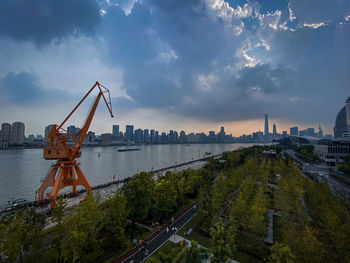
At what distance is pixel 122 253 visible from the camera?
1290 centimetres

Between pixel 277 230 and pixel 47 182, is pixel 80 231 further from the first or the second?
pixel 277 230

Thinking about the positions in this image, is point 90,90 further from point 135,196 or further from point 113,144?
point 113,144

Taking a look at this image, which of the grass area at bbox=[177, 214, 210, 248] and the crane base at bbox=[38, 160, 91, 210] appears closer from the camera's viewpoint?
the grass area at bbox=[177, 214, 210, 248]

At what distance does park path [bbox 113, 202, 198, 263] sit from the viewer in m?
12.4

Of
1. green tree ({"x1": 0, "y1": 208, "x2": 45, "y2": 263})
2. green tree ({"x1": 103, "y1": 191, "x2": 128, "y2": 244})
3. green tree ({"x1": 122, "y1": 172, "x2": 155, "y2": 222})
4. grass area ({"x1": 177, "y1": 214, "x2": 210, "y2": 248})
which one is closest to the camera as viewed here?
green tree ({"x1": 0, "y1": 208, "x2": 45, "y2": 263})

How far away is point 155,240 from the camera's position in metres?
14.6

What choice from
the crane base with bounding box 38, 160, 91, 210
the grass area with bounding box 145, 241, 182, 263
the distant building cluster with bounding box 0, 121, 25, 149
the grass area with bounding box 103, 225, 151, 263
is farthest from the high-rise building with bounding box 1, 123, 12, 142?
the grass area with bounding box 145, 241, 182, 263

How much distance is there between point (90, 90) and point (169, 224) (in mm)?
23927

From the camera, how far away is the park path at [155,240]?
12359 millimetres

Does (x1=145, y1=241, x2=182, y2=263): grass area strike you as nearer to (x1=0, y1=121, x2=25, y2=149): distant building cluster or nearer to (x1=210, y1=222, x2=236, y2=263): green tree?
(x1=210, y1=222, x2=236, y2=263): green tree

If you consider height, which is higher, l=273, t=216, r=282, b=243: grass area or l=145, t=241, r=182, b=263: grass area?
l=145, t=241, r=182, b=263: grass area

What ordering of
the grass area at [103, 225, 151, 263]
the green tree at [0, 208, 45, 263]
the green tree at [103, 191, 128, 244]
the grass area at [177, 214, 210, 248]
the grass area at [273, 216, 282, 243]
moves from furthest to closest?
the grass area at [273, 216, 282, 243] → the grass area at [177, 214, 210, 248] → the green tree at [103, 191, 128, 244] → the grass area at [103, 225, 151, 263] → the green tree at [0, 208, 45, 263]

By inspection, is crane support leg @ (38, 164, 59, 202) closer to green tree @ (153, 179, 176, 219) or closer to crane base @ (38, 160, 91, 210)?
crane base @ (38, 160, 91, 210)

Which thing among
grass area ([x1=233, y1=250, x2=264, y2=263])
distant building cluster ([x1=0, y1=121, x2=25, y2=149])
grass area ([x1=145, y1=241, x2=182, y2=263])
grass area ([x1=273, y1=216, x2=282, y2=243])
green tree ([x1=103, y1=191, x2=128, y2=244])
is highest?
distant building cluster ([x1=0, y1=121, x2=25, y2=149])
